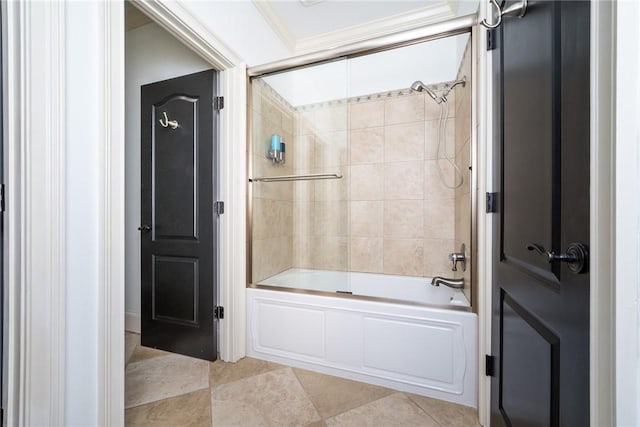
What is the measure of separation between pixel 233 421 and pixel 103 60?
5.46ft

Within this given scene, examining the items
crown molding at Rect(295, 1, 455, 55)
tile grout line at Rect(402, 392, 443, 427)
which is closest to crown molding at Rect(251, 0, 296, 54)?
crown molding at Rect(295, 1, 455, 55)

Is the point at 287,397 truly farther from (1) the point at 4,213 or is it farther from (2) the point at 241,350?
(1) the point at 4,213

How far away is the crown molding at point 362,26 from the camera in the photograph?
6.71 feet

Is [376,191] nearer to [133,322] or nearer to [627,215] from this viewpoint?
[627,215]

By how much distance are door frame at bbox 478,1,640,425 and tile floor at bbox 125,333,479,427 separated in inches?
41.6

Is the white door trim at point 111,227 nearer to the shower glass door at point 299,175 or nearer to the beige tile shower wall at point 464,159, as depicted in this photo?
the shower glass door at point 299,175

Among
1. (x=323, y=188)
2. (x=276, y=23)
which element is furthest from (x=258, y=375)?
(x=276, y=23)

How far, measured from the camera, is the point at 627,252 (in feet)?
1.46

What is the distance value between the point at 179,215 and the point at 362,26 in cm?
214

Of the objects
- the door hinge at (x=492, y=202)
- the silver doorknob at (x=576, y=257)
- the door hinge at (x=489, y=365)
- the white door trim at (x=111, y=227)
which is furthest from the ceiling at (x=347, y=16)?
the door hinge at (x=489, y=365)

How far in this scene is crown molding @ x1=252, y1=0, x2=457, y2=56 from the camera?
204cm

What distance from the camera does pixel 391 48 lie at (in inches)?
63.9

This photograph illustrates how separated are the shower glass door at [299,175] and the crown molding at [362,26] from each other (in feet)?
1.27

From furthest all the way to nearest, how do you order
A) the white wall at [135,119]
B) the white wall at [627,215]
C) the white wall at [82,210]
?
the white wall at [135,119]
the white wall at [82,210]
the white wall at [627,215]
